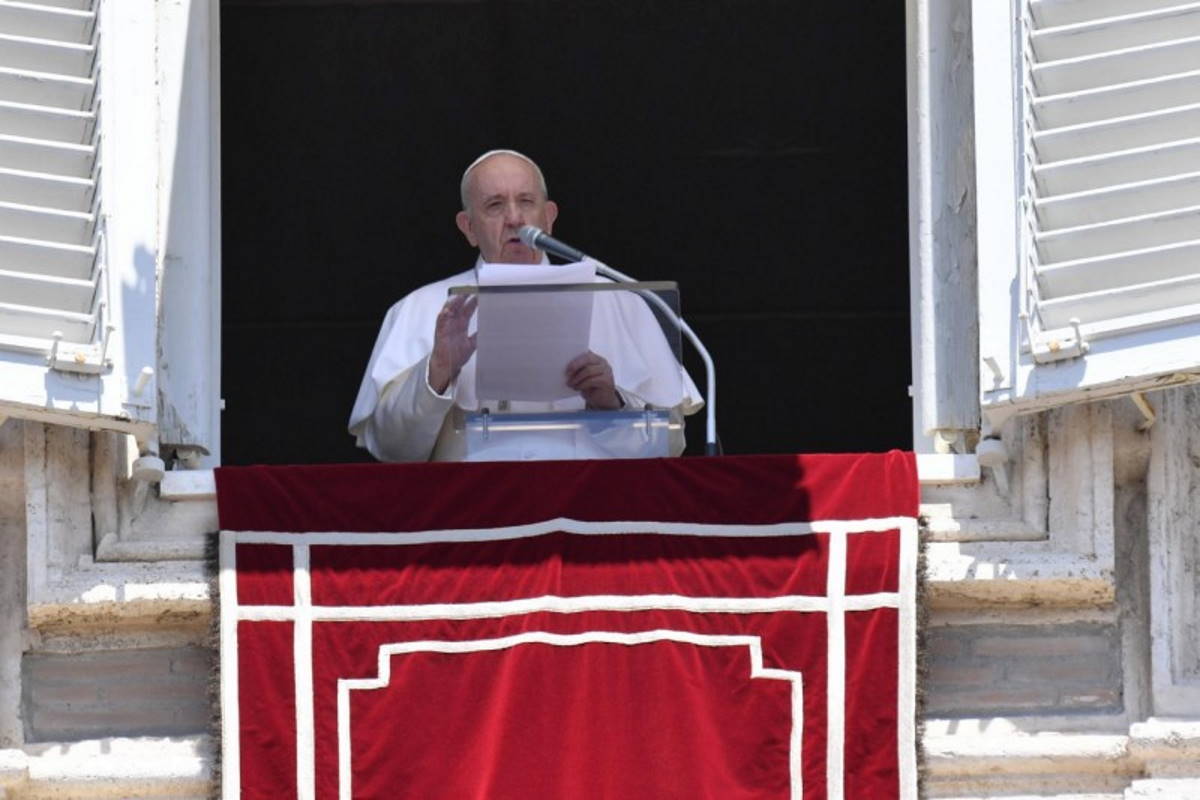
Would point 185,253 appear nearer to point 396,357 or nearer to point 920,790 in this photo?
point 396,357

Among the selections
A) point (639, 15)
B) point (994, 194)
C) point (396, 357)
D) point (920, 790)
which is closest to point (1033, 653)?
point (920, 790)

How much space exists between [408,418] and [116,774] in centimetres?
104

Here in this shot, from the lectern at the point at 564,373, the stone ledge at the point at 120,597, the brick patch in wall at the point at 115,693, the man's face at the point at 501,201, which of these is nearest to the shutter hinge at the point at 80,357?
the stone ledge at the point at 120,597

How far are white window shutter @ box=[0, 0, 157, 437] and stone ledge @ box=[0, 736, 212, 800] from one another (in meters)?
0.64

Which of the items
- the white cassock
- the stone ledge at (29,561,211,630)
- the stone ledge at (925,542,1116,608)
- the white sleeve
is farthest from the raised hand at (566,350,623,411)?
the stone ledge at (29,561,211,630)

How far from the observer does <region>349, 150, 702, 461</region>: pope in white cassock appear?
7305 millimetres

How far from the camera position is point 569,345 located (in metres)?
7.01

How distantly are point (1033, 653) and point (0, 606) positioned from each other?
6.73 ft

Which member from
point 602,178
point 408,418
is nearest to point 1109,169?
point 408,418

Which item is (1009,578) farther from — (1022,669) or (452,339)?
(452,339)

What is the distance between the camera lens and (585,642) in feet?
22.7

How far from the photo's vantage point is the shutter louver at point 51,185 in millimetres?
6922

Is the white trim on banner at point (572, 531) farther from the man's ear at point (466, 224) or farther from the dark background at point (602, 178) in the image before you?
the dark background at point (602, 178)

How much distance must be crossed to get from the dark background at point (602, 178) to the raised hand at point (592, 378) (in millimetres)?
3066
